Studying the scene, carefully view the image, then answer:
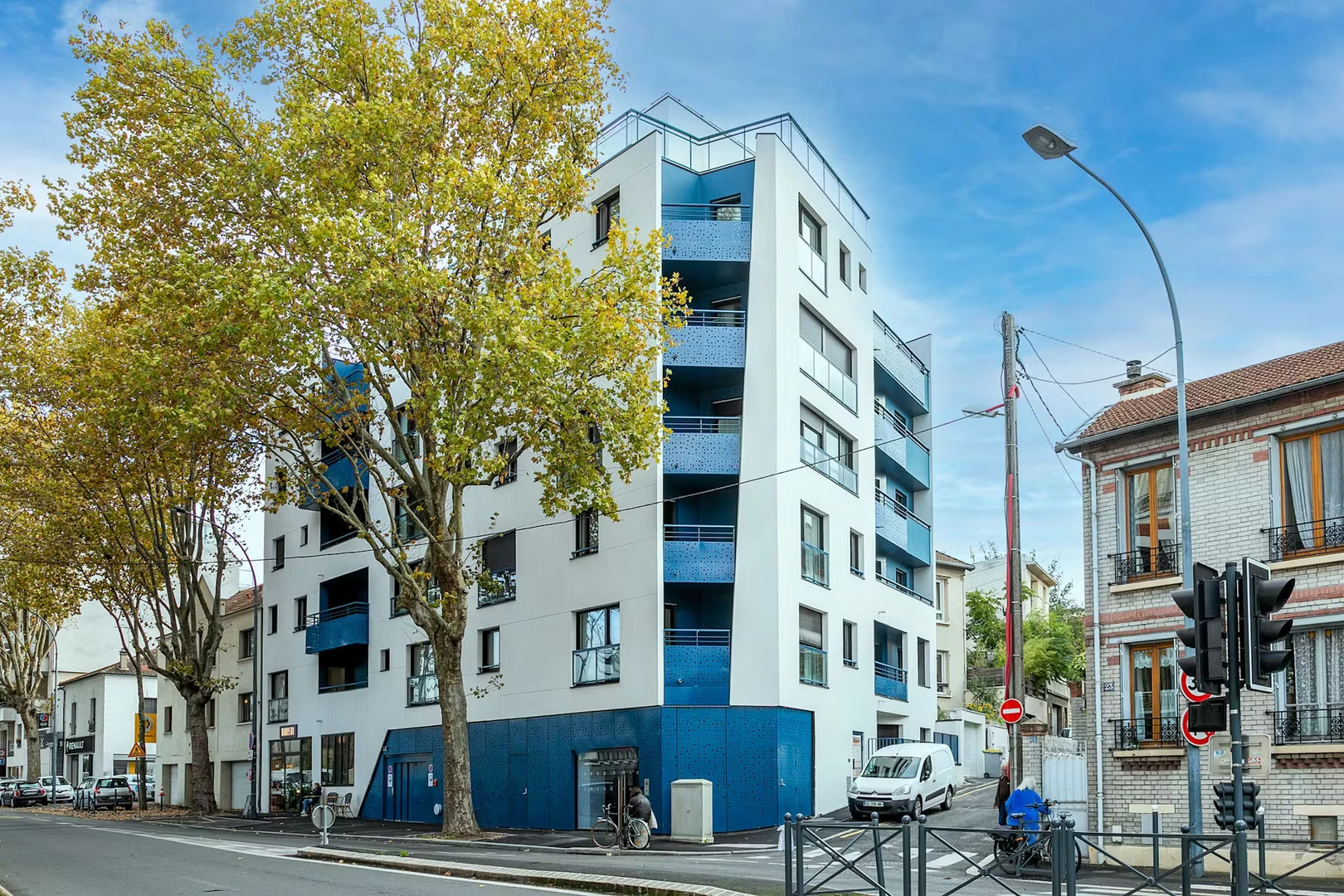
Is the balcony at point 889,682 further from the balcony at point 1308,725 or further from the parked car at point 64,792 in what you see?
the parked car at point 64,792

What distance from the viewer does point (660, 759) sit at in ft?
96.8

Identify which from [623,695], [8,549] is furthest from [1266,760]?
[8,549]

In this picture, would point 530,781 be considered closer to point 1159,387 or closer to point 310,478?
point 310,478

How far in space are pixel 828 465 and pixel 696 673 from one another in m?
7.95

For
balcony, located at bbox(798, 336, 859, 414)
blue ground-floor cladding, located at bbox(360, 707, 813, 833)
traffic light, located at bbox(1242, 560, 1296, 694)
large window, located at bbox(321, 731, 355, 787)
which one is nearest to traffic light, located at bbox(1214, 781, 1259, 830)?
traffic light, located at bbox(1242, 560, 1296, 694)

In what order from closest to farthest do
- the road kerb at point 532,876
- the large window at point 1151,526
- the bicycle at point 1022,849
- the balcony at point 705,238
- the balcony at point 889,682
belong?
the bicycle at point 1022,849 < the road kerb at point 532,876 < the large window at point 1151,526 < the balcony at point 705,238 < the balcony at point 889,682

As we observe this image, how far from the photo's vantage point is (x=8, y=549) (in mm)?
44938

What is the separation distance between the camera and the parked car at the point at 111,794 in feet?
180

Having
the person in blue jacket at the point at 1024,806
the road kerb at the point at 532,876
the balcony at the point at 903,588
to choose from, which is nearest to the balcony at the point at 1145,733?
the person in blue jacket at the point at 1024,806

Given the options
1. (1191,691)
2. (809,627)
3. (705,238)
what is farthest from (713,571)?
(1191,691)

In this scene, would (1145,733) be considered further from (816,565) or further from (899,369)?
(899,369)

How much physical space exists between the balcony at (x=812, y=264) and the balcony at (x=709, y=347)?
295 centimetres

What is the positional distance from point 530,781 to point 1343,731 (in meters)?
20.2

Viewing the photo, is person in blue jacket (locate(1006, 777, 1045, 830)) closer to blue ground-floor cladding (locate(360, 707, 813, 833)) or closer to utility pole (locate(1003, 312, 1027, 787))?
utility pole (locate(1003, 312, 1027, 787))
